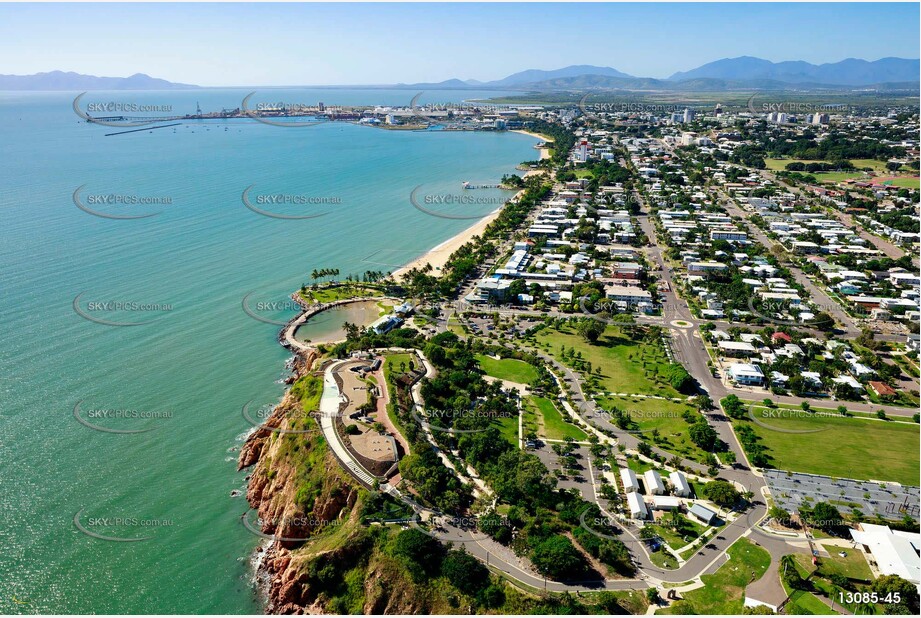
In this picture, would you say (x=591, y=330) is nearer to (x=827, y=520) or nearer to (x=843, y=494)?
(x=843, y=494)

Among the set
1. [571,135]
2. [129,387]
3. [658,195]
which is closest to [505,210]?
[658,195]

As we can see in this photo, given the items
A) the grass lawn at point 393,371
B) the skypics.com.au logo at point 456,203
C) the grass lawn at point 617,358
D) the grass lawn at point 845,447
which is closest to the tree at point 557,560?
the grass lawn at point 393,371

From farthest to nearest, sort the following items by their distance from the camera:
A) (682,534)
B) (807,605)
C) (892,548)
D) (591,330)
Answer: (591,330)
(682,534)
(892,548)
(807,605)

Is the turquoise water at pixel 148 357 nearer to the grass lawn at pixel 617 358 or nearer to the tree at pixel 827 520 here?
the grass lawn at pixel 617 358

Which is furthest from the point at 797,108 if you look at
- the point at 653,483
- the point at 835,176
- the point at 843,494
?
the point at 653,483

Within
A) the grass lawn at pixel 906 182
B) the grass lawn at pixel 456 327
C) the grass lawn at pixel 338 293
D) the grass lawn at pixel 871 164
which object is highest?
the grass lawn at pixel 871 164

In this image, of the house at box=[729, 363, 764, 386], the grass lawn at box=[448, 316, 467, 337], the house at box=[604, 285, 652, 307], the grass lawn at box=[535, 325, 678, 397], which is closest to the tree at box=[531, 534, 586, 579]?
the grass lawn at box=[535, 325, 678, 397]

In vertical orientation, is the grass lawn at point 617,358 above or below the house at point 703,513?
above
